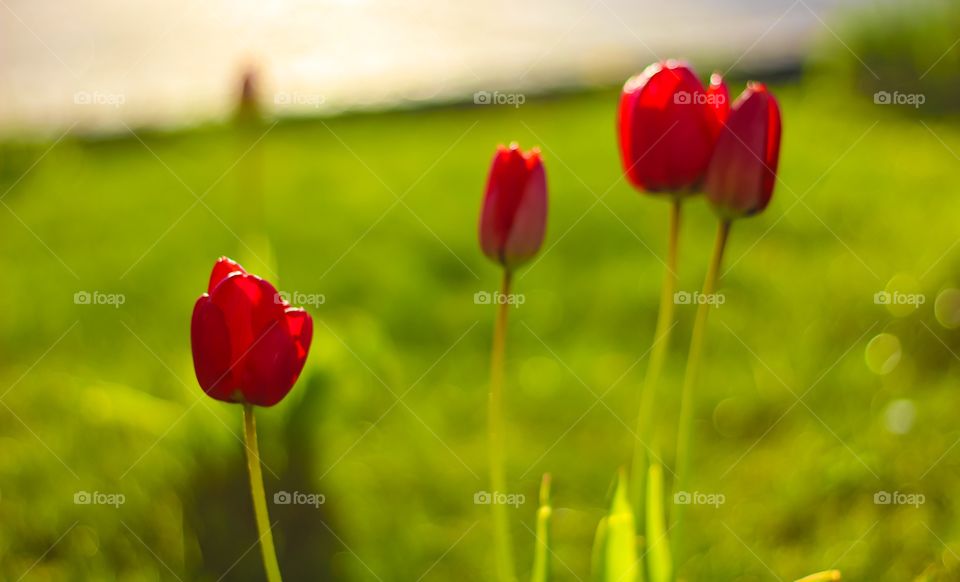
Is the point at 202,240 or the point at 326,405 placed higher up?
the point at 202,240

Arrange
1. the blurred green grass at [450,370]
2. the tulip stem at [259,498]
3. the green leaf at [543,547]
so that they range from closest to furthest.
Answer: the tulip stem at [259,498] < the green leaf at [543,547] < the blurred green grass at [450,370]

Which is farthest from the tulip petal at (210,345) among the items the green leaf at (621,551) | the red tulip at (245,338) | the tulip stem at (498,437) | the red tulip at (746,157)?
the red tulip at (746,157)

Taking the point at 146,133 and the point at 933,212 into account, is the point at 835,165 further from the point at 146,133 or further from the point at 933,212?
the point at 146,133

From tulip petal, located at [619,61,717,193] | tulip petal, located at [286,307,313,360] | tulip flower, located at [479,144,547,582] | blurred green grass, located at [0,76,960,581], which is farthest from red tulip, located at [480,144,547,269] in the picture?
blurred green grass, located at [0,76,960,581]

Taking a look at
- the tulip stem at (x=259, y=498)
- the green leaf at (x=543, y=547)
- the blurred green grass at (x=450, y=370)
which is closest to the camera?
the tulip stem at (x=259, y=498)

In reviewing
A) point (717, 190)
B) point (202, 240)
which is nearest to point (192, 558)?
point (717, 190)

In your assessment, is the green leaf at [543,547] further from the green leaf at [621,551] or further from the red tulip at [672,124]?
the red tulip at [672,124]

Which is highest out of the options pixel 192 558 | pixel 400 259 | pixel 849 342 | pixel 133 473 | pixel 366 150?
pixel 366 150
